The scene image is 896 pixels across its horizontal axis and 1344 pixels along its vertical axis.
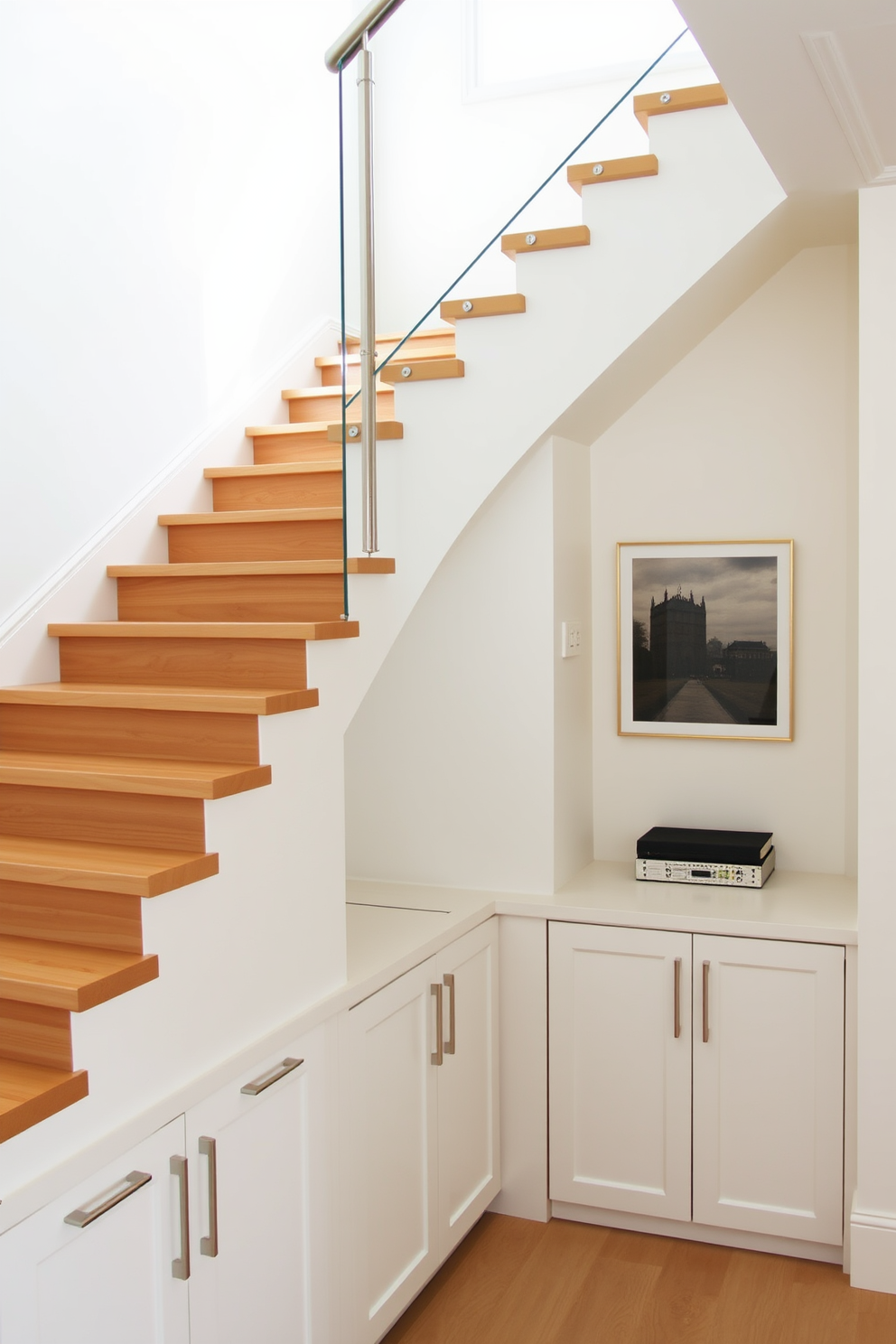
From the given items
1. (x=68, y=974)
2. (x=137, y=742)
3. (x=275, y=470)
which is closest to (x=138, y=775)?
(x=137, y=742)

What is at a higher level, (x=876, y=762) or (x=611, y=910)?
(x=876, y=762)

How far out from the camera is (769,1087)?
289 cm

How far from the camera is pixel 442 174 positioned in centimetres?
420

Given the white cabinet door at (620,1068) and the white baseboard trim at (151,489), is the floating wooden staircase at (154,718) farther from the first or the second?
the white cabinet door at (620,1068)

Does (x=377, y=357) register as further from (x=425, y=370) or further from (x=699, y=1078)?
(x=699, y=1078)

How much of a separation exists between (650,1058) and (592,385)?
1736 millimetres

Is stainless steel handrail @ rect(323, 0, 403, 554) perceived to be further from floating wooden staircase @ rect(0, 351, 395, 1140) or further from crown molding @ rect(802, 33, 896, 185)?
crown molding @ rect(802, 33, 896, 185)

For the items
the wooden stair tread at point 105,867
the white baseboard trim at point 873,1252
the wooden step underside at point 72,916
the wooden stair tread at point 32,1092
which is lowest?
the white baseboard trim at point 873,1252

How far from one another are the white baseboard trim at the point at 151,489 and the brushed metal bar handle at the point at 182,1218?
1.43 m

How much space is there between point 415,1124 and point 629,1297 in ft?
2.29

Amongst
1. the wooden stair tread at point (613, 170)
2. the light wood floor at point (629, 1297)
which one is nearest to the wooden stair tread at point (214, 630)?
the wooden stair tread at point (613, 170)

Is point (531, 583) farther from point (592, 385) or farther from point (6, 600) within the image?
point (6, 600)

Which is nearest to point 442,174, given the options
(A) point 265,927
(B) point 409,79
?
(B) point 409,79

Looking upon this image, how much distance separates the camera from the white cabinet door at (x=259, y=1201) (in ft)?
6.16
